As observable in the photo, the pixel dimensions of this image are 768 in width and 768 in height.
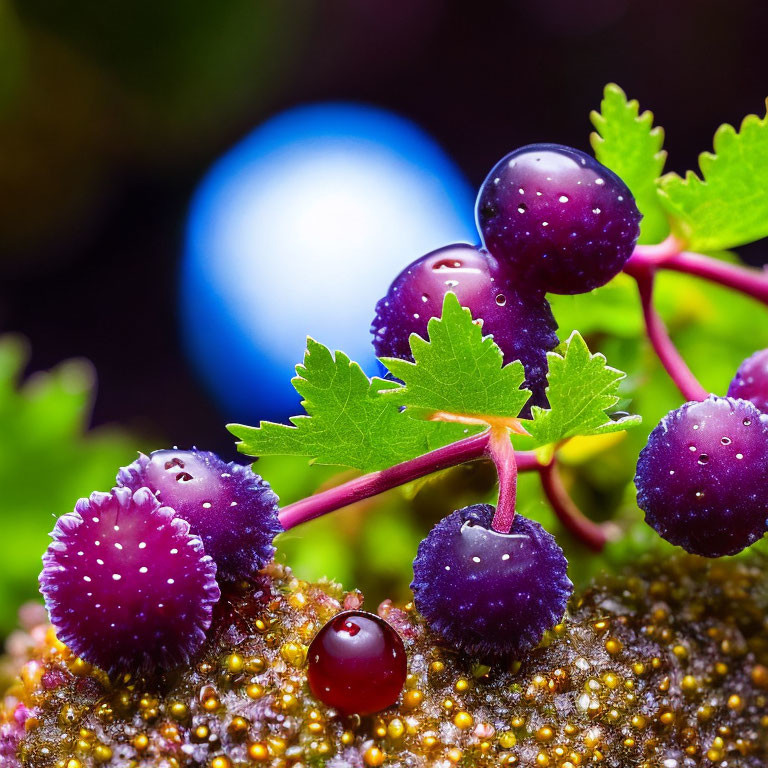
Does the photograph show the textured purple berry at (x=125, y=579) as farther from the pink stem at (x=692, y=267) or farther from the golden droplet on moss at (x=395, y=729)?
the pink stem at (x=692, y=267)

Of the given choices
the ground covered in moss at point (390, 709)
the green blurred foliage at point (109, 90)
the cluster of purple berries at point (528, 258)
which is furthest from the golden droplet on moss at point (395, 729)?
the green blurred foliage at point (109, 90)

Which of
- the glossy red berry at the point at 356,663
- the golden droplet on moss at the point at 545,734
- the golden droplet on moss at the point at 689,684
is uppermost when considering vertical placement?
the glossy red berry at the point at 356,663

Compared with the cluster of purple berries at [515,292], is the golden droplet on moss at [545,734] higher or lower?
lower

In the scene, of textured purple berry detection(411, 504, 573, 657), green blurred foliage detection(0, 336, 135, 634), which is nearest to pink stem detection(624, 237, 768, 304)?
textured purple berry detection(411, 504, 573, 657)

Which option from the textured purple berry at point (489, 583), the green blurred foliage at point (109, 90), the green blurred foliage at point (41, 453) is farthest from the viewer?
the green blurred foliage at point (109, 90)

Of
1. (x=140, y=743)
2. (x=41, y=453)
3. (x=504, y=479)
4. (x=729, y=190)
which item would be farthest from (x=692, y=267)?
(x=41, y=453)

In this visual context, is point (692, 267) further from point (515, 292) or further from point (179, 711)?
point (179, 711)
